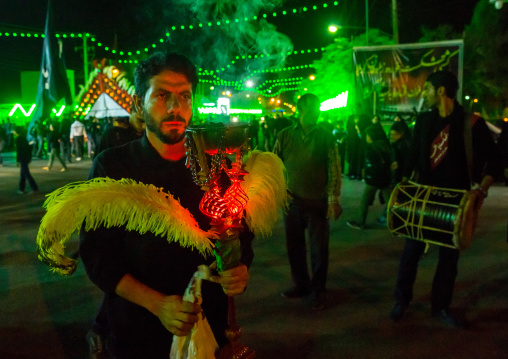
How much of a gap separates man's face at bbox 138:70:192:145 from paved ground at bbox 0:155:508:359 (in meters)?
2.52

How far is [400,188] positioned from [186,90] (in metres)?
2.94

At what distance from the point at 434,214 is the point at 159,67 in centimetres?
296

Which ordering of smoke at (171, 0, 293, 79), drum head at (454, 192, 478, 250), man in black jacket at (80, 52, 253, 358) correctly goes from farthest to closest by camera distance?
smoke at (171, 0, 293, 79) → drum head at (454, 192, 478, 250) → man in black jacket at (80, 52, 253, 358)

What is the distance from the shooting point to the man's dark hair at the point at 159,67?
1.90 m

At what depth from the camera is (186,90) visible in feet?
6.28

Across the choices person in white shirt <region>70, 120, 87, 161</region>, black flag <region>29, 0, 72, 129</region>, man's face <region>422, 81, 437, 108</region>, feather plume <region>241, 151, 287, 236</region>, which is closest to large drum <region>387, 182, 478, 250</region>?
man's face <region>422, 81, 437, 108</region>

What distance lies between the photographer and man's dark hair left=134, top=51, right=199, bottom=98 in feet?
6.23

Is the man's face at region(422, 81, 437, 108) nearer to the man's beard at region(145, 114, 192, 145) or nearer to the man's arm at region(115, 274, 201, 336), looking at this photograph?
the man's beard at region(145, 114, 192, 145)

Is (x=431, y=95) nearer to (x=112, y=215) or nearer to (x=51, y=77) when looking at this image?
(x=112, y=215)

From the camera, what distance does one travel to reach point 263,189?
1921mm

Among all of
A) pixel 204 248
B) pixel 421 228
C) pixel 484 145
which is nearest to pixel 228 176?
pixel 204 248

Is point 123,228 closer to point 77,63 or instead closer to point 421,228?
point 421,228

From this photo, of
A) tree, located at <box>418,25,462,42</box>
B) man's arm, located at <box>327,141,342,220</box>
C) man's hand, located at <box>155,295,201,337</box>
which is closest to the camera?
man's hand, located at <box>155,295,201,337</box>

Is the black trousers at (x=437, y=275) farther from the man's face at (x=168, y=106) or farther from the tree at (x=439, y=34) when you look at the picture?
the tree at (x=439, y=34)
